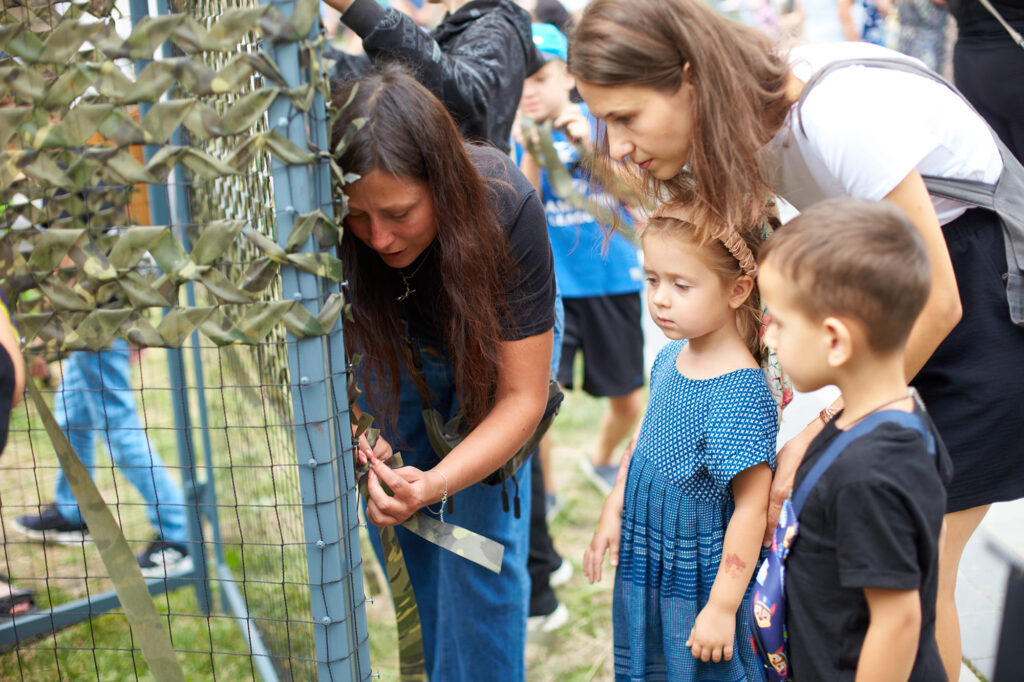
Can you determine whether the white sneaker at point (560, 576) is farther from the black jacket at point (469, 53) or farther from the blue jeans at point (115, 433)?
the black jacket at point (469, 53)

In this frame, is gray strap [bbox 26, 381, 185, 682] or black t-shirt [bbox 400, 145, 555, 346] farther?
black t-shirt [bbox 400, 145, 555, 346]

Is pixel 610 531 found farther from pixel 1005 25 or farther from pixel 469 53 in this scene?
pixel 1005 25

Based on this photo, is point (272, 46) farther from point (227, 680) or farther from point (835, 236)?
point (227, 680)

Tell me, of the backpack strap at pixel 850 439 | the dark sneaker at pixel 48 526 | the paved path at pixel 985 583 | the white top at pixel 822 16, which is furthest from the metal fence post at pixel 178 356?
the white top at pixel 822 16

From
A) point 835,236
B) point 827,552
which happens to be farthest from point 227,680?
point 835,236

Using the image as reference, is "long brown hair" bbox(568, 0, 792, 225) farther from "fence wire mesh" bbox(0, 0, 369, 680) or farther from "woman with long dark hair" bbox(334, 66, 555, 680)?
"fence wire mesh" bbox(0, 0, 369, 680)

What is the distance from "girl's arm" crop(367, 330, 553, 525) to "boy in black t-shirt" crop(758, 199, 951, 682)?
59 cm

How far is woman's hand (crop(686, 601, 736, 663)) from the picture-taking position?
5.03ft

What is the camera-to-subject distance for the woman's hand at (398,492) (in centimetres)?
157

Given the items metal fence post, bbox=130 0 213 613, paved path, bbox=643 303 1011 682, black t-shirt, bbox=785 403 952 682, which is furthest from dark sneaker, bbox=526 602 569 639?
black t-shirt, bbox=785 403 952 682

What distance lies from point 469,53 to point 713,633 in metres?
1.40

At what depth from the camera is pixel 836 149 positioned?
1325 mm

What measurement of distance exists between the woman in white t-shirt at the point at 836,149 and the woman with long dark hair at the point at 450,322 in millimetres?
282

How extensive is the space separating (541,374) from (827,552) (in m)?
0.70
